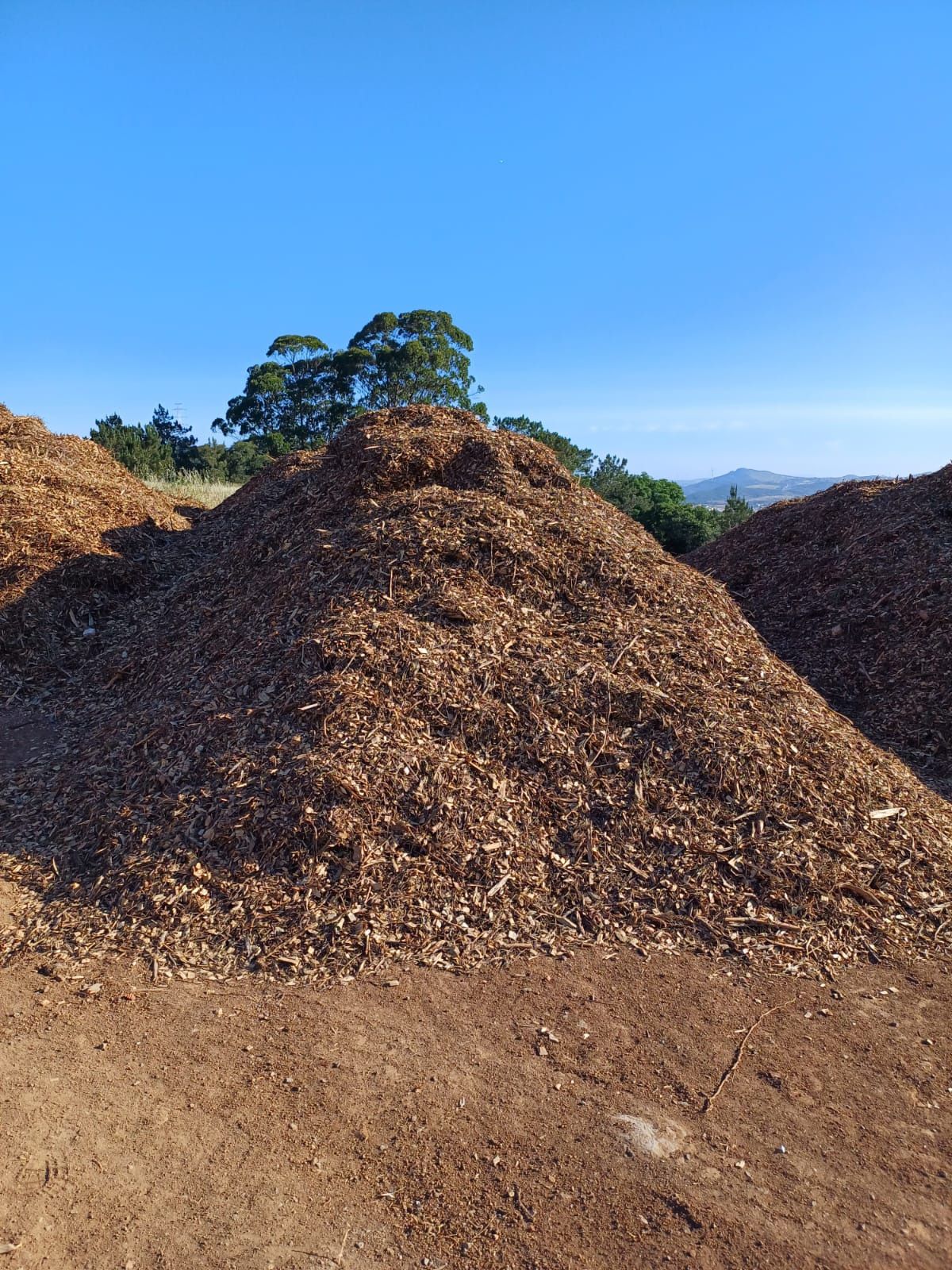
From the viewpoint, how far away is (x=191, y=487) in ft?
51.1

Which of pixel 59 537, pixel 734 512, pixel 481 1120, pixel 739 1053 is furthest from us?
pixel 734 512

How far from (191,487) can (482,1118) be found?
1450 centimetres

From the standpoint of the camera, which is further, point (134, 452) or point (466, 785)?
point (134, 452)

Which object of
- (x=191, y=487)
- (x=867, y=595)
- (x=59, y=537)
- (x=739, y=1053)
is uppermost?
(x=191, y=487)

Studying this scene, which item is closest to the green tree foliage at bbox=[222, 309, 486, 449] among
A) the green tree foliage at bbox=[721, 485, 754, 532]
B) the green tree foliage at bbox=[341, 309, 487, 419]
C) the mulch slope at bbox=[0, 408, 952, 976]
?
the green tree foliage at bbox=[341, 309, 487, 419]

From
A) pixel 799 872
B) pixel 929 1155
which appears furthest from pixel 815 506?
pixel 929 1155

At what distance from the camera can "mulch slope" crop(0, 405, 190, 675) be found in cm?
740

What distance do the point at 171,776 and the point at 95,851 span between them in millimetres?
545

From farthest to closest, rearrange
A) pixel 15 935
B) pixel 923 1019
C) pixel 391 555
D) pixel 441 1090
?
pixel 391 555
pixel 15 935
pixel 923 1019
pixel 441 1090

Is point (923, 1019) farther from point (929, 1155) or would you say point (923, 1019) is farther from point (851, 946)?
point (929, 1155)

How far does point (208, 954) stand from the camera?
3.60 metres

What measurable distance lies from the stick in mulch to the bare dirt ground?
1cm

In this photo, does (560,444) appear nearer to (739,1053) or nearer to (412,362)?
(412,362)

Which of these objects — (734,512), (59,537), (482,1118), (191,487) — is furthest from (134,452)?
(482,1118)
